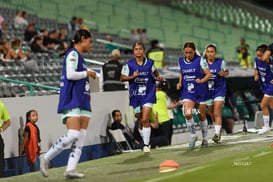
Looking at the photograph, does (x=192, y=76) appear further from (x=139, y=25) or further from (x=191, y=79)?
(x=139, y=25)

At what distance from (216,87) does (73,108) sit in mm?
5119

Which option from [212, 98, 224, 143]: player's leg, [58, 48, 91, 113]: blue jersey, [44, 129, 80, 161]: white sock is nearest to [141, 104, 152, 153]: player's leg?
[212, 98, 224, 143]: player's leg

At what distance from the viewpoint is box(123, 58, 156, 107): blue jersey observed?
47.6 feet

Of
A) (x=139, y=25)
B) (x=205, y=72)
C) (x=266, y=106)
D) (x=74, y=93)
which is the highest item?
(x=139, y=25)

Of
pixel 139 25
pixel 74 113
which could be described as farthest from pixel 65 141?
pixel 139 25

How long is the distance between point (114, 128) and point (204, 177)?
829 centimetres

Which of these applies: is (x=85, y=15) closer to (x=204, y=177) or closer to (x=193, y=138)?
(x=193, y=138)

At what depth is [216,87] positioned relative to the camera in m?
15.4

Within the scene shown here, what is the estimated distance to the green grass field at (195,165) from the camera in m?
9.88

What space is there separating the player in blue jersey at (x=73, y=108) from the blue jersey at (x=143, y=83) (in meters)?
3.42

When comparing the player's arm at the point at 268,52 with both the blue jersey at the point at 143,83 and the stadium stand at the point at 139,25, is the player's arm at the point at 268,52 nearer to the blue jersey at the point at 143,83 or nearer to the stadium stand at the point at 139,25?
the blue jersey at the point at 143,83

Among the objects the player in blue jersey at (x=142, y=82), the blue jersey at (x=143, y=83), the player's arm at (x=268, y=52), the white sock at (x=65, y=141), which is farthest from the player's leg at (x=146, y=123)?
the white sock at (x=65, y=141)

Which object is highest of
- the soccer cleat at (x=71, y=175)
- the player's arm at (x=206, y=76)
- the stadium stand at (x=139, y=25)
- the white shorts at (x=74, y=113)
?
the stadium stand at (x=139, y=25)

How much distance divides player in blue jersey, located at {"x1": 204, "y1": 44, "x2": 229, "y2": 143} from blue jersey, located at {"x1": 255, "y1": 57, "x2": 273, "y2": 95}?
1.61 meters
